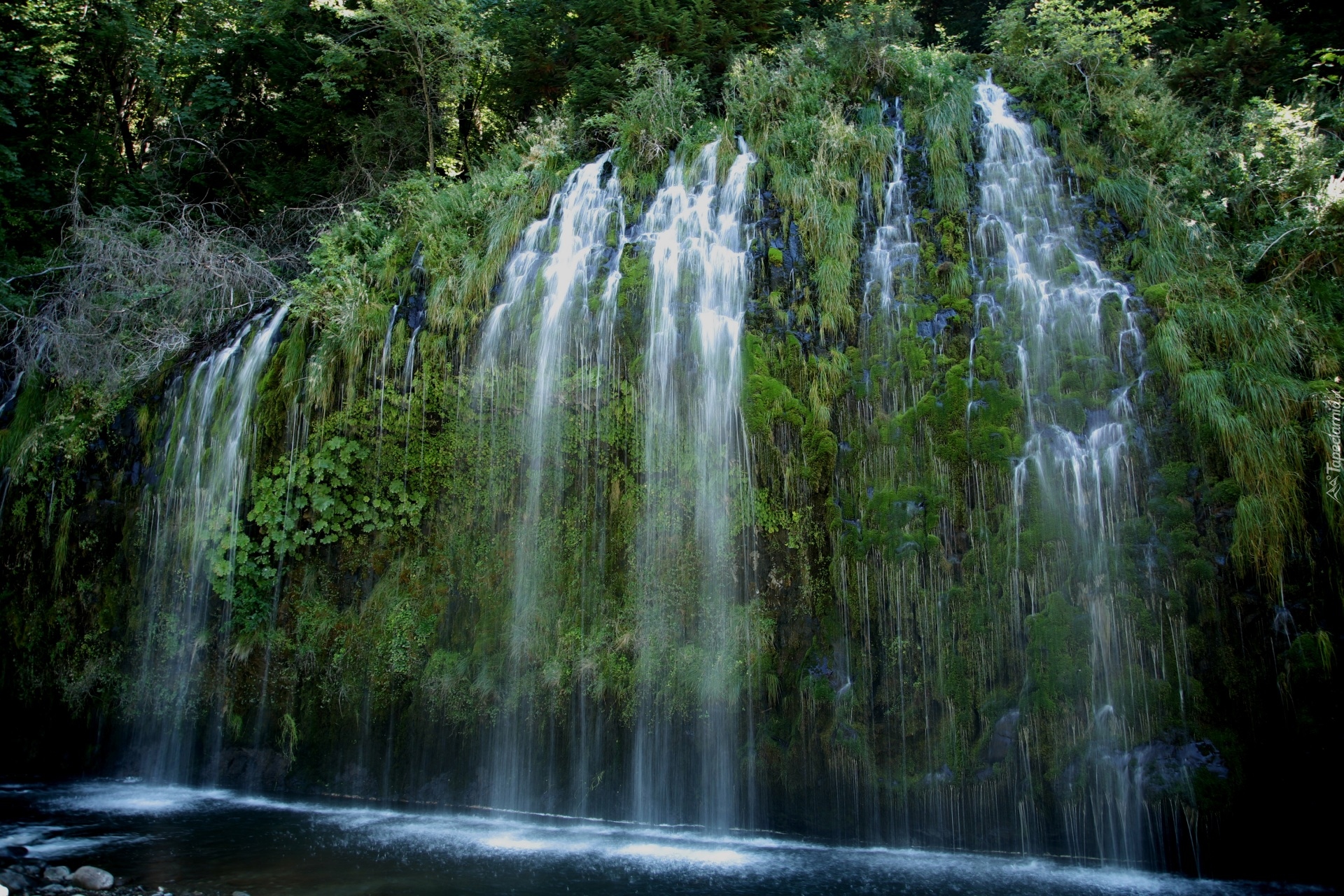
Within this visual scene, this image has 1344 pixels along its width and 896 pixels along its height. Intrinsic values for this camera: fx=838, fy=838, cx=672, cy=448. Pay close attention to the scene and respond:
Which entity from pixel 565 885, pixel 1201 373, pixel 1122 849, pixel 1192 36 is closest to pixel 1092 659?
pixel 1122 849

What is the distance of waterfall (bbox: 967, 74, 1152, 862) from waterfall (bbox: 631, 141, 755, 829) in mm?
2334

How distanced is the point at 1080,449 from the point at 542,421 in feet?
15.5

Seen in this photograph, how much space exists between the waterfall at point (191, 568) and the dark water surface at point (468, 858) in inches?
38.6

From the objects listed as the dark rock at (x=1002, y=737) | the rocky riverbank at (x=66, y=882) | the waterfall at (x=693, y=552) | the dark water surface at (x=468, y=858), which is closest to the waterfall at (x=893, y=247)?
the waterfall at (x=693, y=552)

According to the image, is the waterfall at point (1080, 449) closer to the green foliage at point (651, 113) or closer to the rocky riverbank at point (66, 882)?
the green foliage at point (651, 113)

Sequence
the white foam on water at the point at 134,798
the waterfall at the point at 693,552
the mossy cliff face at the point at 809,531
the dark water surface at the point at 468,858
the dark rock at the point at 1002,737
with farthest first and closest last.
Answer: the white foam on water at the point at 134,798 → the waterfall at the point at 693,552 → the dark rock at the point at 1002,737 → the mossy cliff face at the point at 809,531 → the dark water surface at the point at 468,858

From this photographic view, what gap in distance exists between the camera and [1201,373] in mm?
6695

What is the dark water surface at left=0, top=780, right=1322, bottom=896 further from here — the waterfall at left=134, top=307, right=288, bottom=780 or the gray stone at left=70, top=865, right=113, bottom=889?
the waterfall at left=134, top=307, right=288, bottom=780

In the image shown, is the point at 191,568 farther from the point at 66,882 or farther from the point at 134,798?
the point at 66,882

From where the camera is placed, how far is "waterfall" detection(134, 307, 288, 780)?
27.3ft

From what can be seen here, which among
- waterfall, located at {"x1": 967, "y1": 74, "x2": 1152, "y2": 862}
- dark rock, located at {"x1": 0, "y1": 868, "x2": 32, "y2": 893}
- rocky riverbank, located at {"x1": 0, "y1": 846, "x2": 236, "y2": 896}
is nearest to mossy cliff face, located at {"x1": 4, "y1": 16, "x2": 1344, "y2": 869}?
waterfall, located at {"x1": 967, "y1": 74, "x2": 1152, "y2": 862}

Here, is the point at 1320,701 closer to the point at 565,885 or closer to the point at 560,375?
the point at 565,885

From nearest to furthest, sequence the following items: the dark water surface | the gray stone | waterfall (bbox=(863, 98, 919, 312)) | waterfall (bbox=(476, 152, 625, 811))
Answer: the gray stone → the dark water surface → waterfall (bbox=(476, 152, 625, 811)) → waterfall (bbox=(863, 98, 919, 312))

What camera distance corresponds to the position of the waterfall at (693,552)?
23.2 ft
